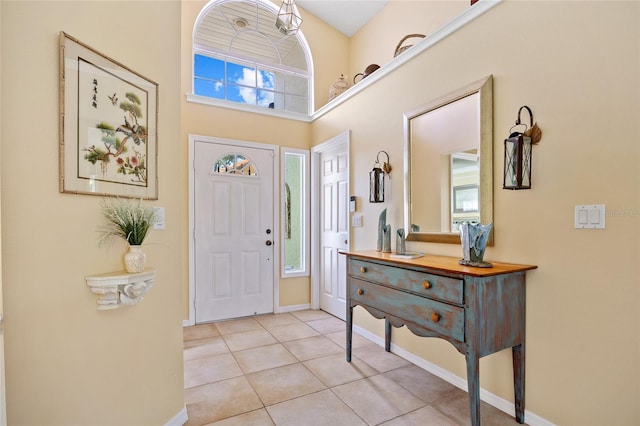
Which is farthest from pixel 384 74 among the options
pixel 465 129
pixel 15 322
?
pixel 15 322

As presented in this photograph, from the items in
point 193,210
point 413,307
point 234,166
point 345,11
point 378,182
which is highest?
point 345,11

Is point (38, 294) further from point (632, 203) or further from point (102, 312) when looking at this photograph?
point (632, 203)

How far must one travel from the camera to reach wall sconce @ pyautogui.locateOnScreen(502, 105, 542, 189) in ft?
5.79

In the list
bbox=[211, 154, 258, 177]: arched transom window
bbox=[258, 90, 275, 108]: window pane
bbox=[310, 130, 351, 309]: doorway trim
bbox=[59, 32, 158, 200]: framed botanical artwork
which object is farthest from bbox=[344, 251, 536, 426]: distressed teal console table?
bbox=[258, 90, 275, 108]: window pane

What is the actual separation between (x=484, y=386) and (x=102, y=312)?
227 cm

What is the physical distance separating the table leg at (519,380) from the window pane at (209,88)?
3761 mm

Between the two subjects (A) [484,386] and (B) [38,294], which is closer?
(B) [38,294]

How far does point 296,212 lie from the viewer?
4.21 metres

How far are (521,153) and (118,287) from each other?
2185mm

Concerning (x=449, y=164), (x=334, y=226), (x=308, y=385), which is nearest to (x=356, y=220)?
(x=334, y=226)

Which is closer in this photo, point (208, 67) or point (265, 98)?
point (208, 67)

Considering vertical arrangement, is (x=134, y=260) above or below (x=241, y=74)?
below

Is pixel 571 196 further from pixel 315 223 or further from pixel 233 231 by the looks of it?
pixel 233 231

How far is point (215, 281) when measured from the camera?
3.68m
